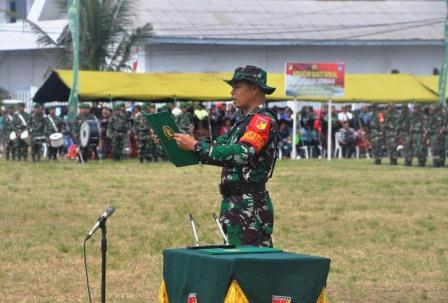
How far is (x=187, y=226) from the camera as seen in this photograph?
18969 mm

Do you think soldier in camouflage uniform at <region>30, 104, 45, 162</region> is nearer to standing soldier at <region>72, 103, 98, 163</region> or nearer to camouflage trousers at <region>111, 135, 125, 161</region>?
standing soldier at <region>72, 103, 98, 163</region>

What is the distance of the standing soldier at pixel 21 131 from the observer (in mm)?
38188

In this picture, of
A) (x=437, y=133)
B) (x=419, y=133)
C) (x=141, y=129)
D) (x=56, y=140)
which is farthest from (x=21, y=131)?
(x=437, y=133)

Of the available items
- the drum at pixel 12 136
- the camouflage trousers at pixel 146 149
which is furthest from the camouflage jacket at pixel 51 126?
the camouflage trousers at pixel 146 149

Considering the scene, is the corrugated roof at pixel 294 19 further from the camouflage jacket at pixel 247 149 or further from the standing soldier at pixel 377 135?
the camouflage jacket at pixel 247 149

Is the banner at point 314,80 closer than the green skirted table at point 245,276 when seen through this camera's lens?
No

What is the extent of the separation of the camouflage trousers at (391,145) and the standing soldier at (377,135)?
23 cm

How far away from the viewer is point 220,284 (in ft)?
23.6

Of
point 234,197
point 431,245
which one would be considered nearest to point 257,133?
point 234,197

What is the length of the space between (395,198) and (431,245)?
6.70 metres

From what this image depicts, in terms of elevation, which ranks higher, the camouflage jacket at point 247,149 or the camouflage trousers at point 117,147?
the camouflage jacket at point 247,149

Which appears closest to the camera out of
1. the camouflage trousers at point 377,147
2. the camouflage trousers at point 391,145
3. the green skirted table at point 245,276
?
the green skirted table at point 245,276

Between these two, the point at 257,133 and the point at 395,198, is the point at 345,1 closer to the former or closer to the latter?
the point at 395,198

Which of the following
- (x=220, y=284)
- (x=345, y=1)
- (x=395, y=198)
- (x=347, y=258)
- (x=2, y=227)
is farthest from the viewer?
(x=345, y=1)
